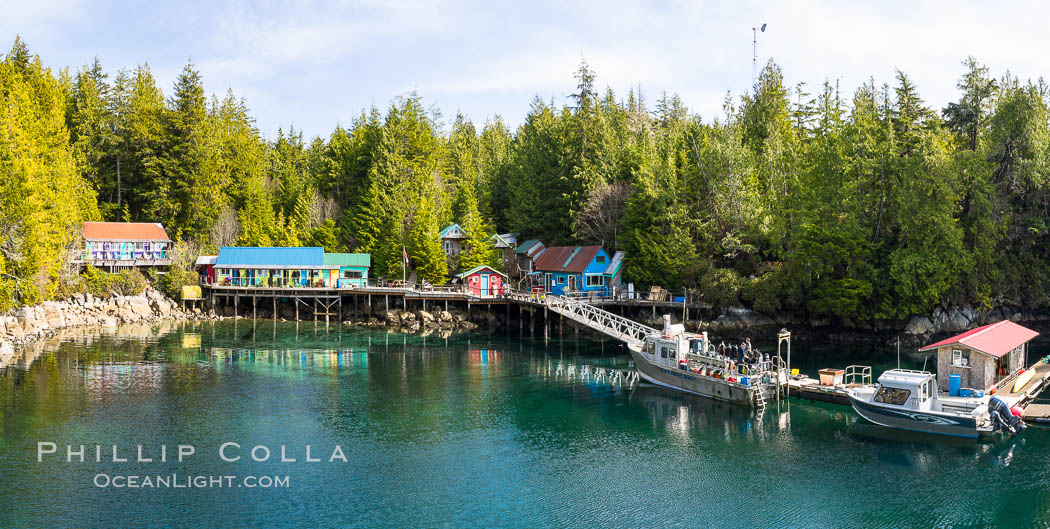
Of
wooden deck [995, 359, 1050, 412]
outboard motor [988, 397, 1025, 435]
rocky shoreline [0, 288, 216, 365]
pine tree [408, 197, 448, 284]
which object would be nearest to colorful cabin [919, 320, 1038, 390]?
wooden deck [995, 359, 1050, 412]

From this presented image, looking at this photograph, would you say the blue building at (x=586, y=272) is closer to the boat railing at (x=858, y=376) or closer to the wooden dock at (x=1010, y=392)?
the boat railing at (x=858, y=376)

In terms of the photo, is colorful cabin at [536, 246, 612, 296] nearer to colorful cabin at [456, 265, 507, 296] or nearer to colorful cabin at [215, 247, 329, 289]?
colorful cabin at [456, 265, 507, 296]

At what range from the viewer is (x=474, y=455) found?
28.6 metres

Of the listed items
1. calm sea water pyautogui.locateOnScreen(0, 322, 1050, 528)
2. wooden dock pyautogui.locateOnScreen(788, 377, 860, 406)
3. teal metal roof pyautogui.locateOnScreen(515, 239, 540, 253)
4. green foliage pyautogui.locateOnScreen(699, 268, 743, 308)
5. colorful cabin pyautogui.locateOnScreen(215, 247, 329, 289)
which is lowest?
calm sea water pyautogui.locateOnScreen(0, 322, 1050, 528)

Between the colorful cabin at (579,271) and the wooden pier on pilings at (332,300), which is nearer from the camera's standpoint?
the colorful cabin at (579,271)

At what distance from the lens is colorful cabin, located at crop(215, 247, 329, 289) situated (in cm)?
6812

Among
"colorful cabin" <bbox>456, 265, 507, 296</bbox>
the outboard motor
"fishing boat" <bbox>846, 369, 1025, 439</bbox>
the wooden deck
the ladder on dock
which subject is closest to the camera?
the outboard motor

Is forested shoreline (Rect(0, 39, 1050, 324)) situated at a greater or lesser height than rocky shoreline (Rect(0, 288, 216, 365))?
greater

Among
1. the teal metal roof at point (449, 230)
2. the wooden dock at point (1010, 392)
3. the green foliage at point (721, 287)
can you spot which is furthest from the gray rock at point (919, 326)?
the teal metal roof at point (449, 230)

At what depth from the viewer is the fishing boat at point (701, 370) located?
3534 cm

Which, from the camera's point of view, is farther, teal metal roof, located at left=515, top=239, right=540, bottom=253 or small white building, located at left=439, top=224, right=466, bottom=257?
teal metal roof, located at left=515, top=239, right=540, bottom=253

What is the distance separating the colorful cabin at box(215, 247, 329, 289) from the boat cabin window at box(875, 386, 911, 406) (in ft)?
160

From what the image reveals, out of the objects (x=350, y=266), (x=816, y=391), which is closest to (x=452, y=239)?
(x=350, y=266)

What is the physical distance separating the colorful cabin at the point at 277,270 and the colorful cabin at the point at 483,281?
1287 centimetres
